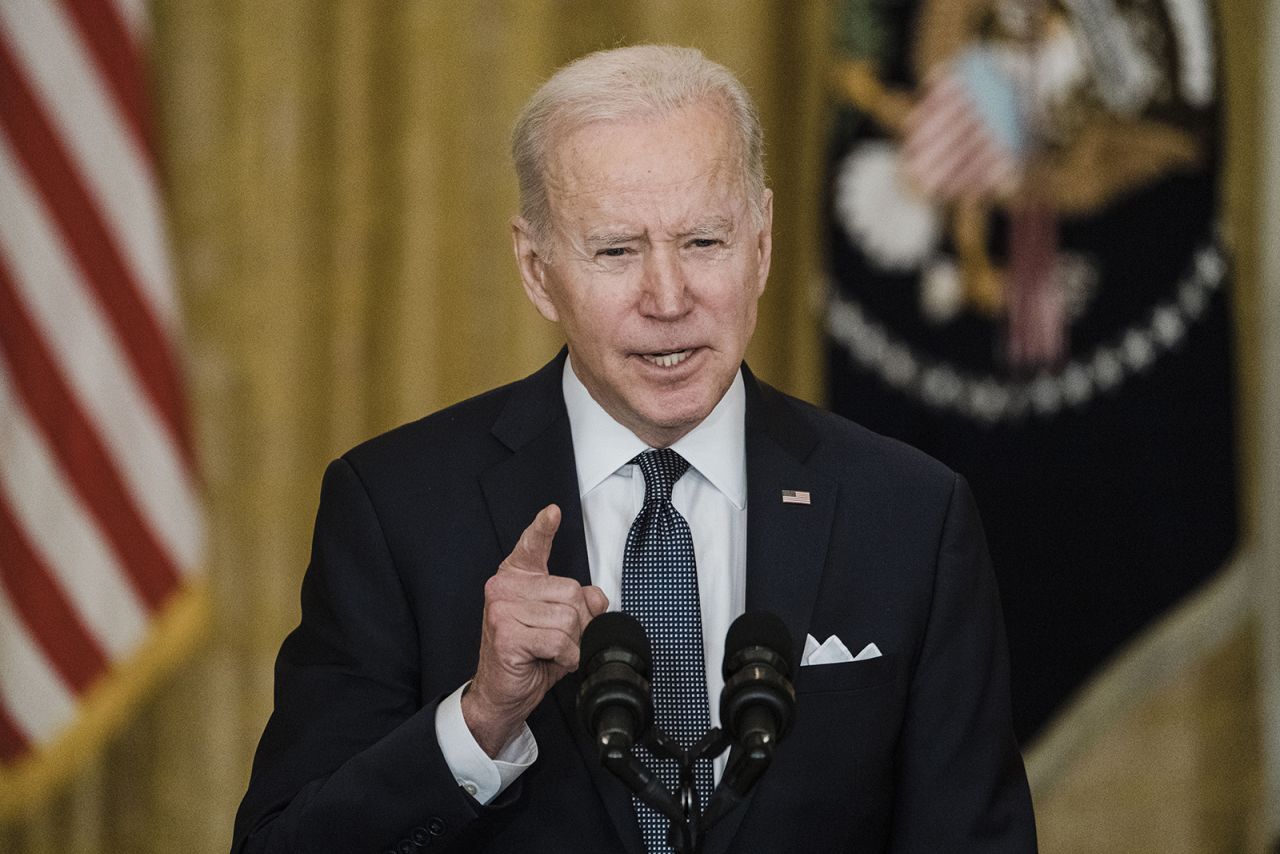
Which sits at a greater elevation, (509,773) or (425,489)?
(425,489)

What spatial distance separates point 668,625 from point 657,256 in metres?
0.43

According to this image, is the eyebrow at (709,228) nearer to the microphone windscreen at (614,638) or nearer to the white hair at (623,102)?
the white hair at (623,102)

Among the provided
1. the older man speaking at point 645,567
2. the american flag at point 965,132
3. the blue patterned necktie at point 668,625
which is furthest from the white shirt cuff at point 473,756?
the american flag at point 965,132

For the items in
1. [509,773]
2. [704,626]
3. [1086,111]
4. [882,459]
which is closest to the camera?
[509,773]

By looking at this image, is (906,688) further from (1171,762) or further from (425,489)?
(1171,762)

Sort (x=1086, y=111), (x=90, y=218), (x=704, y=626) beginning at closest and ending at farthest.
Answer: (x=704, y=626), (x=90, y=218), (x=1086, y=111)

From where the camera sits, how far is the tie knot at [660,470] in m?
1.93

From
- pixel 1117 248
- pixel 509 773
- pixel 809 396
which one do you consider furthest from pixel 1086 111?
pixel 509 773

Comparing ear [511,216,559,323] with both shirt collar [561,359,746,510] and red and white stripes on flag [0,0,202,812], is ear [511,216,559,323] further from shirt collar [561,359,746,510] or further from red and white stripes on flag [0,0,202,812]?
red and white stripes on flag [0,0,202,812]

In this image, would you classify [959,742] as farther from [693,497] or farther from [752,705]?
[752,705]

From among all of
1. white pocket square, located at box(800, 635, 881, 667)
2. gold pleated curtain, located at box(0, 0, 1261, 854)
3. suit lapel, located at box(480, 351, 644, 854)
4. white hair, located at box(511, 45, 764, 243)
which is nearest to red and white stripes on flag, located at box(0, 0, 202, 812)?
gold pleated curtain, located at box(0, 0, 1261, 854)

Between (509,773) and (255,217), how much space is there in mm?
2379

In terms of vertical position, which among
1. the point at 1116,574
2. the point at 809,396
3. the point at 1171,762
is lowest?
the point at 1171,762

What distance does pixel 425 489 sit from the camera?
1955 mm
